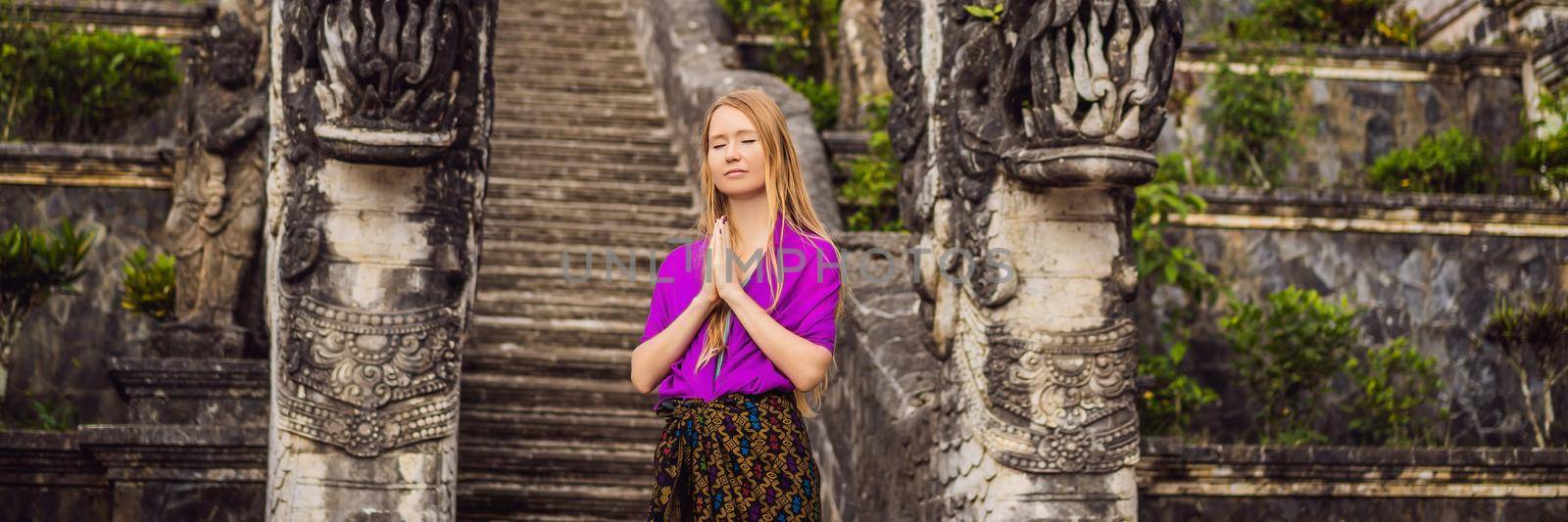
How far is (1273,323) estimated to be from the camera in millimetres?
10109

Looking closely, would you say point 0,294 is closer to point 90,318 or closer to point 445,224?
point 90,318

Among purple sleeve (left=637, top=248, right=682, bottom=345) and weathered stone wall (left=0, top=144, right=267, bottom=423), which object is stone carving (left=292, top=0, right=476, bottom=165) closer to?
purple sleeve (left=637, top=248, right=682, bottom=345)

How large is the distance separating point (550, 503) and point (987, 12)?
292 centimetres

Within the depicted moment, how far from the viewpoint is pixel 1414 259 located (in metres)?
11.0

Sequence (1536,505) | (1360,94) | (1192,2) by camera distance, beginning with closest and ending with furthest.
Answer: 1. (1536,505)
2. (1360,94)
3. (1192,2)

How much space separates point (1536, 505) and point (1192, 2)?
712 centimetres

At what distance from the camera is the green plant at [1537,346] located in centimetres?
1020

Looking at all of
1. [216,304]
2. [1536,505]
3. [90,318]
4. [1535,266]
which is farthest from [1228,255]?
[90,318]

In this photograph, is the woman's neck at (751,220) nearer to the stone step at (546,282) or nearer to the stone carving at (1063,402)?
the stone carving at (1063,402)

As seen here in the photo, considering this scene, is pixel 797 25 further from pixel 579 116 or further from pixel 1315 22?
pixel 1315 22

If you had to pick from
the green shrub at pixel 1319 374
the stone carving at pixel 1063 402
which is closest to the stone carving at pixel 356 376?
the stone carving at pixel 1063 402

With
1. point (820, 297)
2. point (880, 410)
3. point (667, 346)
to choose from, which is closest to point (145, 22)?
point (880, 410)

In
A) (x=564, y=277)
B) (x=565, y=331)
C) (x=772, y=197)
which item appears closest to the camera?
(x=772, y=197)

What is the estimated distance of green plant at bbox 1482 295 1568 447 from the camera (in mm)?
10203
